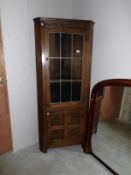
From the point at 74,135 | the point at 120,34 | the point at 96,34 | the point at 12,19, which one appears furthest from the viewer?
the point at 74,135

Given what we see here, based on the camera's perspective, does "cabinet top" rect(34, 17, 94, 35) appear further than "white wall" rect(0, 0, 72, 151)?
No

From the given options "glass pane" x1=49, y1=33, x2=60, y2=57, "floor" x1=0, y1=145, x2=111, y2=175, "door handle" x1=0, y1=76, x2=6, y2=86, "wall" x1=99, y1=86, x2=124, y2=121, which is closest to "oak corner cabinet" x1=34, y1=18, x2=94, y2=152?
"glass pane" x1=49, y1=33, x2=60, y2=57

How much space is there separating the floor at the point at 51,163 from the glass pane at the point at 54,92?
729 millimetres

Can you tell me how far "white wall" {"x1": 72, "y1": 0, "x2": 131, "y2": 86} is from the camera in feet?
5.63

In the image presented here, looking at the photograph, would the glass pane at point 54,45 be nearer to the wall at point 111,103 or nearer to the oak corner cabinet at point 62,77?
the oak corner cabinet at point 62,77

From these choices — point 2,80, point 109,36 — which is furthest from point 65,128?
point 109,36

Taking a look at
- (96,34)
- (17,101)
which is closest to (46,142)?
(17,101)

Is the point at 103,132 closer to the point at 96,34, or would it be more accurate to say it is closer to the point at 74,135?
the point at 74,135

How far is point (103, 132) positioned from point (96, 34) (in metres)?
1.21

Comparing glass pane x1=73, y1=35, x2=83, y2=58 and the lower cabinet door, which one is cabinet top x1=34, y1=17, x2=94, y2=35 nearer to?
glass pane x1=73, y1=35, x2=83, y2=58

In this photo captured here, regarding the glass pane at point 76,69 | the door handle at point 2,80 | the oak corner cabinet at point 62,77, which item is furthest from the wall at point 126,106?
the door handle at point 2,80

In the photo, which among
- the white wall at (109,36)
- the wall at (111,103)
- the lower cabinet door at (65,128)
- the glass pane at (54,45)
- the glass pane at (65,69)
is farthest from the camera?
the lower cabinet door at (65,128)

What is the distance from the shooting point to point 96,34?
81.7 inches

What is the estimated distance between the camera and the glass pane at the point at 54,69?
1984 mm
